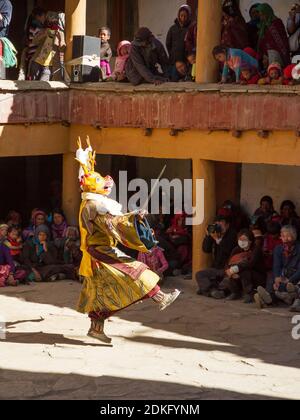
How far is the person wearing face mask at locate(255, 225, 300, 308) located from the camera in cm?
1359

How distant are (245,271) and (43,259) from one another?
3222 millimetres

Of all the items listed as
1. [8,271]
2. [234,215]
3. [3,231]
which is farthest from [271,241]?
[3,231]

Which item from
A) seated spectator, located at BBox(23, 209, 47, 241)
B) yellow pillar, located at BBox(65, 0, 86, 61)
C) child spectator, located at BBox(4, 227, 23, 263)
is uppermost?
yellow pillar, located at BBox(65, 0, 86, 61)

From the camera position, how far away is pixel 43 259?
15.9 m

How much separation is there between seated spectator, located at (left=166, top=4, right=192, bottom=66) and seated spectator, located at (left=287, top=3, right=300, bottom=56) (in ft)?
6.25

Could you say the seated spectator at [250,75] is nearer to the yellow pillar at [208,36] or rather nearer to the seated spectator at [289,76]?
the seated spectator at [289,76]

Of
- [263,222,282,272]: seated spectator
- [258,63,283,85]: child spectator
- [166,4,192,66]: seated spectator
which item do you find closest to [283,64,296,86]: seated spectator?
[258,63,283,85]: child spectator

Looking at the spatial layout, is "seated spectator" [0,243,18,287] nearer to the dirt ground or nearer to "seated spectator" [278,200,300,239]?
the dirt ground

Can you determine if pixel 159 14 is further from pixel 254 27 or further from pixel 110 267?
pixel 110 267

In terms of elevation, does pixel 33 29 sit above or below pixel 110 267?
above

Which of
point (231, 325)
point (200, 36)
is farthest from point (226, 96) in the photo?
point (231, 325)

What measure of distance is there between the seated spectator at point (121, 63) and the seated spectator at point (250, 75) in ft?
7.73

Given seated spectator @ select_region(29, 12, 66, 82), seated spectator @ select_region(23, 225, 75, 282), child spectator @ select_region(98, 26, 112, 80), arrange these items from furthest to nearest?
child spectator @ select_region(98, 26, 112, 80) < seated spectator @ select_region(29, 12, 66, 82) < seated spectator @ select_region(23, 225, 75, 282)

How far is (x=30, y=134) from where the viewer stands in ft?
53.3
